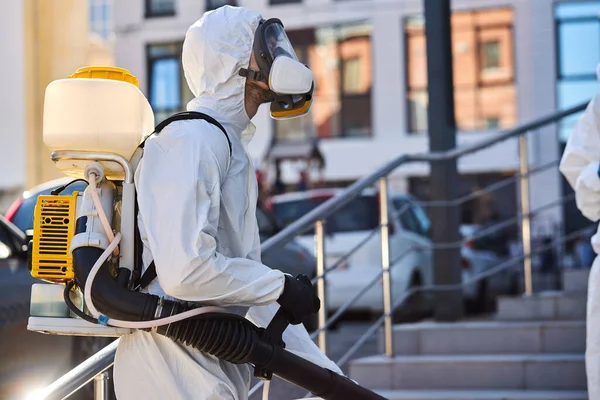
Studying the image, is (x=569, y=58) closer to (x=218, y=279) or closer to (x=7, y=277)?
(x=7, y=277)

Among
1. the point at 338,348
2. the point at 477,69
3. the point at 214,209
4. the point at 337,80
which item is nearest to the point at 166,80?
the point at 337,80

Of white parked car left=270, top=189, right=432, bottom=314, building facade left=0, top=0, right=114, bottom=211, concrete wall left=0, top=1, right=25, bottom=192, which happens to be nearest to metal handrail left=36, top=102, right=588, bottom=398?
white parked car left=270, top=189, right=432, bottom=314

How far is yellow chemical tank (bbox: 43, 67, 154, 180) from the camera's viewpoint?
272 cm

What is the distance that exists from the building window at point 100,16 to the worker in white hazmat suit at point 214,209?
42302 millimetres

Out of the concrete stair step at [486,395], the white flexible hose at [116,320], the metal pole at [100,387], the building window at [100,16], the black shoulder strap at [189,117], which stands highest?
the building window at [100,16]

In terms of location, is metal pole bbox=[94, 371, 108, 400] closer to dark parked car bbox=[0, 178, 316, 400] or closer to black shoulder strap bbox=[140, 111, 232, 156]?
black shoulder strap bbox=[140, 111, 232, 156]

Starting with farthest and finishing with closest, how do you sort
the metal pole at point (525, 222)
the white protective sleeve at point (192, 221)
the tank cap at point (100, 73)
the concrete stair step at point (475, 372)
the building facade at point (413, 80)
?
the building facade at point (413, 80), the metal pole at point (525, 222), the concrete stair step at point (475, 372), the tank cap at point (100, 73), the white protective sleeve at point (192, 221)

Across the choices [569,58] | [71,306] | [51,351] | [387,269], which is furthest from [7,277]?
[569,58]

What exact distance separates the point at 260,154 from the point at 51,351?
21.0 m

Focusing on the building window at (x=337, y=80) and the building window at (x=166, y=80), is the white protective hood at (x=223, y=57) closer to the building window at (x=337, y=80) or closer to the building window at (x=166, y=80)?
the building window at (x=337, y=80)

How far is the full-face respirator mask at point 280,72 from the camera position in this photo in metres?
A: 2.83

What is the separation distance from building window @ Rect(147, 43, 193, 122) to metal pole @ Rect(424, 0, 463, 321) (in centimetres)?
2128

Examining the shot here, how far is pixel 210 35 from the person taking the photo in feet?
9.36

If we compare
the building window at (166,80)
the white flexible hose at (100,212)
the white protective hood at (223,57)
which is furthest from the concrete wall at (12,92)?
the white flexible hose at (100,212)
